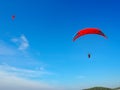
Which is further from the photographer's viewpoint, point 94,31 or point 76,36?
point 76,36

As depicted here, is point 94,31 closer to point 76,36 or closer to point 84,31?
point 84,31

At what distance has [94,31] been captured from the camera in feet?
153

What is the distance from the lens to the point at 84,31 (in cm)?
4728

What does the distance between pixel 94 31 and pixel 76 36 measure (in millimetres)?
5289

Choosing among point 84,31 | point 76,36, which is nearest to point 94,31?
point 84,31

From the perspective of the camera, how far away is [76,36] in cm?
5028

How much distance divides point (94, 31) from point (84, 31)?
226 cm

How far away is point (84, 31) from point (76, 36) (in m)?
3.54
